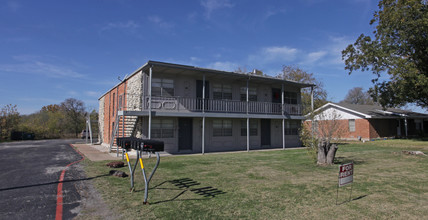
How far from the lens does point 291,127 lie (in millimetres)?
20547

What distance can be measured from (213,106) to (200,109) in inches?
35.0

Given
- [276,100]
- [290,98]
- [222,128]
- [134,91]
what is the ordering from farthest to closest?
[290,98], [276,100], [222,128], [134,91]

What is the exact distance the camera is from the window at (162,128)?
584 inches

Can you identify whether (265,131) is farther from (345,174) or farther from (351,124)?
(351,124)

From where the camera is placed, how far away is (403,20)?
19.5 m

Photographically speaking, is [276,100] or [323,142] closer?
[323,142]

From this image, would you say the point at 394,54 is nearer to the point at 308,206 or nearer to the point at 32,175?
the point at 308,206

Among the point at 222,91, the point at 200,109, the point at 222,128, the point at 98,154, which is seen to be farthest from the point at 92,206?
the point at 222,91

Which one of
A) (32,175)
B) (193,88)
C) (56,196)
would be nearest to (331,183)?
(56,196)

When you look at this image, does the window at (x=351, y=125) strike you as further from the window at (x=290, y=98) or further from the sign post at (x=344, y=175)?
the sign post at (x=344, y=175)

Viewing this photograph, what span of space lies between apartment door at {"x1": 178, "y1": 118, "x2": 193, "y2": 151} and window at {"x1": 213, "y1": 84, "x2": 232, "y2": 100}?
2.61 meters

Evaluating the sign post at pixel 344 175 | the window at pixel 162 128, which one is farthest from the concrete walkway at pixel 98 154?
the sign post at pixel 344 175

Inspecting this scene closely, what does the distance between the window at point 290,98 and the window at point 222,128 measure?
19.5 feet

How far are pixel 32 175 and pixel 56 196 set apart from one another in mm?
3375
